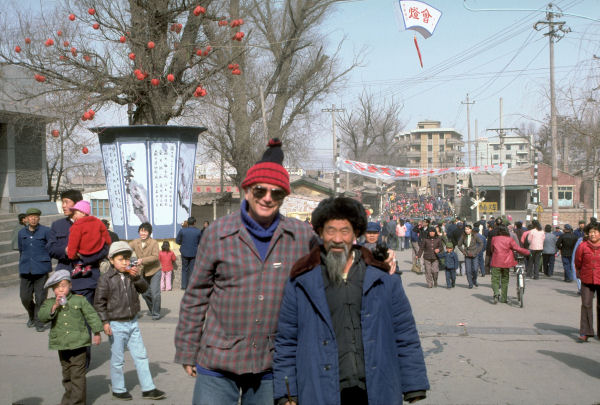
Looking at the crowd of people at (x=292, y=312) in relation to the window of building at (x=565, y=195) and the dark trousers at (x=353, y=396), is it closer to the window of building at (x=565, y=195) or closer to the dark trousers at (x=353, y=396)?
the dark trousers at (x=353, y=396)

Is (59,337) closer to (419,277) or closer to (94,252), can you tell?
(94,252)

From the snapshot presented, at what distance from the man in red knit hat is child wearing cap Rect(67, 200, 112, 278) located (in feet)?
10.3

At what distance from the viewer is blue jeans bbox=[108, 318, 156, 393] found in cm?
526

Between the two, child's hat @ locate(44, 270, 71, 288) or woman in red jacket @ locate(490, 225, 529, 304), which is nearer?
child's hat @ locate(44, 270, 71, 288)

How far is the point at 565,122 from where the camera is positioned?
15.5 meters

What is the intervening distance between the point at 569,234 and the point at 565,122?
294 centimetres

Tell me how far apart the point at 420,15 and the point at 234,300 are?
987 centimetres

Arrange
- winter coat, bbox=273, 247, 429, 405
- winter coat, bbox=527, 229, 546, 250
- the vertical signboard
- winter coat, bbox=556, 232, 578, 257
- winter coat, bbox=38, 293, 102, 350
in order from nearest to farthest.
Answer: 1. winter coat, bbox=273, 247, 429, 405
2. winter coat, bbox=38, 293, 102, 350
3. the vertical signboard
4. winter coat, bbox=556, 232, 578, 257
5. winter coat, bbox=527, 229, 546, 250

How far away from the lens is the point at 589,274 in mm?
7801

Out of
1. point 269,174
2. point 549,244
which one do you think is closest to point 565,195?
point 549,244

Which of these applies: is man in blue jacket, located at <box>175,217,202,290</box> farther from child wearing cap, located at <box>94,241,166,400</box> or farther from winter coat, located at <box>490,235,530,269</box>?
child wearing cap, located at <box>94,241,166,400</box>

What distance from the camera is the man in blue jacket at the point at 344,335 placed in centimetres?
269

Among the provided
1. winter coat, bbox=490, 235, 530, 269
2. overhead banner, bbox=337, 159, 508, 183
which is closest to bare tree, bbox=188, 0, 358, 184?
overhead banner, bbox=337, 159, 508, 183

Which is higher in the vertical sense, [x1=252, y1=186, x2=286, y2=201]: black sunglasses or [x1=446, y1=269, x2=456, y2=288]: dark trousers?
[x1=252, y1=186, x2=286, y2=201]: black sunglasses
